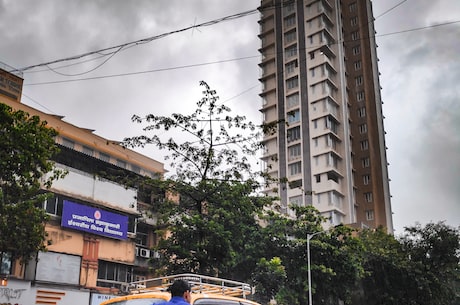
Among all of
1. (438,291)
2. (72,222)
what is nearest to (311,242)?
(72,222)

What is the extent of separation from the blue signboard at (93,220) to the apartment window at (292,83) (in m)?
39.7

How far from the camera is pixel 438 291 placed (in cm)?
3391

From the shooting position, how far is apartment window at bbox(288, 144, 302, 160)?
59.1 m

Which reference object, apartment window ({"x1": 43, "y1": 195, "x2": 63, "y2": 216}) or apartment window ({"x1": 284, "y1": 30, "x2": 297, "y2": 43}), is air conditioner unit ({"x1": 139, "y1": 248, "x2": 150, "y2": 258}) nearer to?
apartment window ({"x1": 43, "y1": 195, "x2": 63, "y2": 216})

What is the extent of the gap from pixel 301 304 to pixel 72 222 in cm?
1163

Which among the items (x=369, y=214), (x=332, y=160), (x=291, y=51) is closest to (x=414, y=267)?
(x=332, y=160)

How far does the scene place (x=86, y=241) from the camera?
24047 mm

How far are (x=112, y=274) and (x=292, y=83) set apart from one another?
41624mm

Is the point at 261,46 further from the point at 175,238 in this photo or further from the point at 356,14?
the point at 175,238

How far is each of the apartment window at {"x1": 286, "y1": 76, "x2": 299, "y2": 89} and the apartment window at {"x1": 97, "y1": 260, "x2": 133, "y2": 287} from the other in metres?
40.1

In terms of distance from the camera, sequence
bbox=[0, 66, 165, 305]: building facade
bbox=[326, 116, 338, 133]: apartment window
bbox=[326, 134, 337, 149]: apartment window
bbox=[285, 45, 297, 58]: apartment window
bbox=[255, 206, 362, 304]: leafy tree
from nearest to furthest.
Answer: bbox=[0, 66, 165, 305]: building facade
bbox=[255, 206, 362, 304]: leafy tree
bbox=[326, 134, 337, 149]: apartment window
bbox=[326, 116, 338, 133]: apartment window
bbox=[285, 45, 297, 58]: apartment window

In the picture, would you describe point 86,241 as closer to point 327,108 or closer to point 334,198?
point 334,198

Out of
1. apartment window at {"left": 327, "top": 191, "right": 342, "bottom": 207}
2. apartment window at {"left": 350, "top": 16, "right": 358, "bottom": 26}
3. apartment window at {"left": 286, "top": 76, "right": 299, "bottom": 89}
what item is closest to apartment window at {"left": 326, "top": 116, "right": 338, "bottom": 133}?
apartment window at {"left": 286, "top": 76, "right": 299, "bottom": 89}

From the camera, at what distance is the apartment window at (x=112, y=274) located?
2483 centimetres
